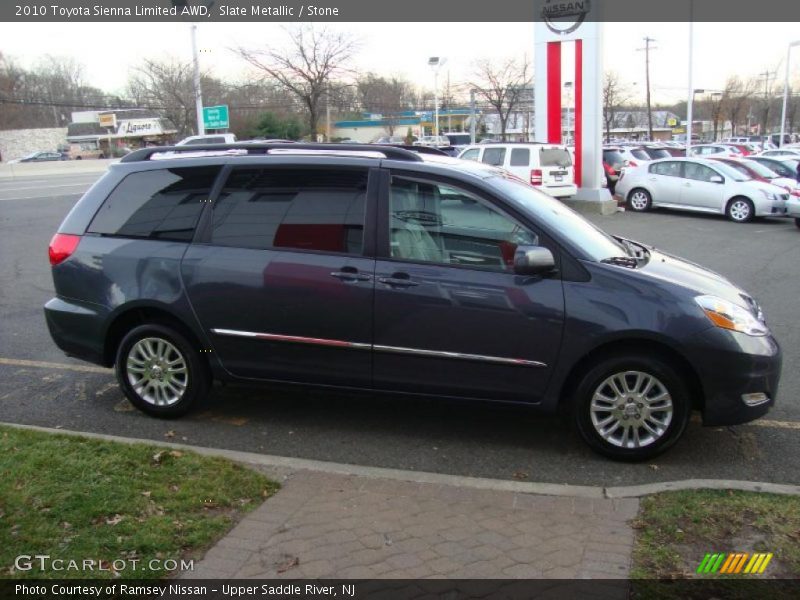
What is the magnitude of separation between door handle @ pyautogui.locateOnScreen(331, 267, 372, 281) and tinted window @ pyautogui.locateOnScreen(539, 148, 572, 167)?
15.0 meters

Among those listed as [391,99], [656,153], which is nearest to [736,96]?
[391,99]

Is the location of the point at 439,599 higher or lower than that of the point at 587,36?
lower

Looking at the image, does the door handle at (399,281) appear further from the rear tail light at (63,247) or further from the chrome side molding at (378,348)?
the rear tail light at (63,247)

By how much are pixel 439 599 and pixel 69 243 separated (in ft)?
12.8

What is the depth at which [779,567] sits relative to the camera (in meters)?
3.15

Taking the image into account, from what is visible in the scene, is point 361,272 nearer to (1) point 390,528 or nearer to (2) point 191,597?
(1) point 390,528

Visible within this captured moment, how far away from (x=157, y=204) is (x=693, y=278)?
3.75 metres

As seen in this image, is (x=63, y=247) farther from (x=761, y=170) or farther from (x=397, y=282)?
(x=761, y=170)

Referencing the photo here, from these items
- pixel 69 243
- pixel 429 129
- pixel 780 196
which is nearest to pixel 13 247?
pixel 69 243

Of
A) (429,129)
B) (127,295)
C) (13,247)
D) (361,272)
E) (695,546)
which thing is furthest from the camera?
(429,129)

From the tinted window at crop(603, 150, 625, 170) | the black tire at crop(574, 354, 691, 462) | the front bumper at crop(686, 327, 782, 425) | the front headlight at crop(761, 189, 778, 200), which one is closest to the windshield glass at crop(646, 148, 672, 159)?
the tinted window at crop(603, 150, 625, 170)

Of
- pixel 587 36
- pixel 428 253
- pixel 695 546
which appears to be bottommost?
pixel 695 546

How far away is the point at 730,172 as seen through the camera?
61.8 feet

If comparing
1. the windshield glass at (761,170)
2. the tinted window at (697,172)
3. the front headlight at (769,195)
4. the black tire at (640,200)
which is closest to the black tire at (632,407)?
the front headlight at (769,195)
